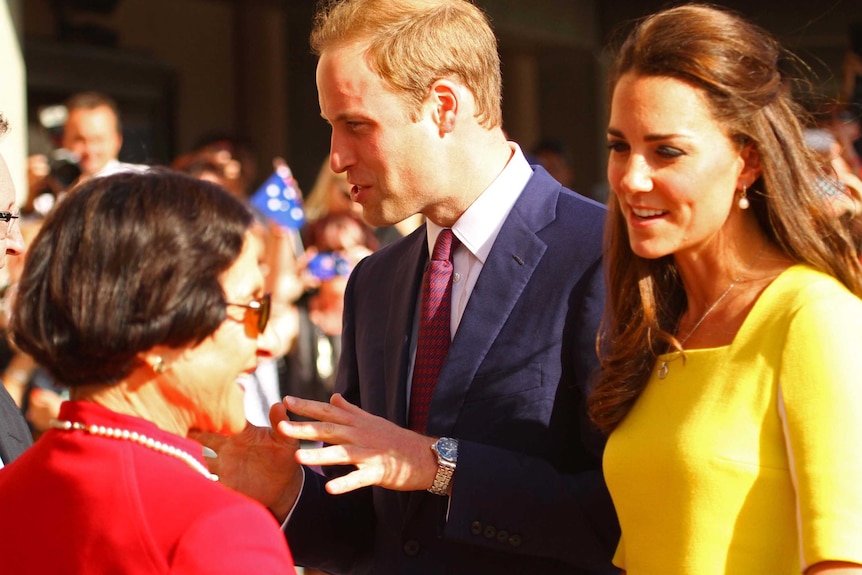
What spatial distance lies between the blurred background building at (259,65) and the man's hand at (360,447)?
6.12m

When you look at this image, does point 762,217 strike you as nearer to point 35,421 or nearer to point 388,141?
point 388,141

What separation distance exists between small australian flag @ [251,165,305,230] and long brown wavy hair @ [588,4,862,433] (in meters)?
4.66

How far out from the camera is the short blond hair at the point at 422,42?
3010mm

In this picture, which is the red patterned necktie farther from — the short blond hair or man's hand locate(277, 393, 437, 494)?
the short blond hair

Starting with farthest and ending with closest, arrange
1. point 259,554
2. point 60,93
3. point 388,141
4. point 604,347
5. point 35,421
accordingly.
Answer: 1. point 60,93
2. point 35,421
3. point 388,141
4. point 604,347
5. point 259,554

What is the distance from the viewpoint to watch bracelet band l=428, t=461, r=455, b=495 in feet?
8.74

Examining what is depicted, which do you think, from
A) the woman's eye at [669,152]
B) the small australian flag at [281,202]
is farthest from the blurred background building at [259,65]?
the woman's eye at [669,152]

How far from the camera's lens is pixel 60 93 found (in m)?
9.64

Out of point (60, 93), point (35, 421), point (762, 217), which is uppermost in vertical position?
point (762, 217)

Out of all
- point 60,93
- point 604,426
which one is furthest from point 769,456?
point 60,93

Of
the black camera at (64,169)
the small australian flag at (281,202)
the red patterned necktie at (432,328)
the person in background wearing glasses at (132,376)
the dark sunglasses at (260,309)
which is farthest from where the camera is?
the small australian flag at (281,202)

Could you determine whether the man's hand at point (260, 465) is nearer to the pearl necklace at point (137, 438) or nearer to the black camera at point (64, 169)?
the pearl necklace at point (137, 438)

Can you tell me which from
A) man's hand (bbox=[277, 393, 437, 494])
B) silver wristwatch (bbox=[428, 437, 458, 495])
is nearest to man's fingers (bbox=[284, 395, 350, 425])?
man's hand (bbox=[277, 393, 437, 494])

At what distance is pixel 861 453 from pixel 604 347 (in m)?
0.72
